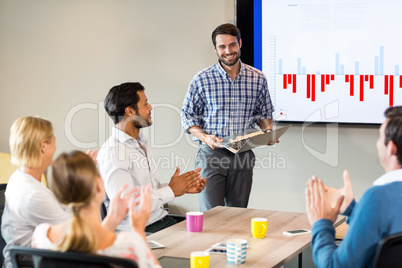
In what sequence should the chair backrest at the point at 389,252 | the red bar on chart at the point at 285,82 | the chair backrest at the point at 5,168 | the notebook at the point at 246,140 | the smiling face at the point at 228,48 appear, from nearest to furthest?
the chair backrest at the point at 389,252
the notebook at the point at 246,140
the smiling face at the point at 228,48
the red bar on chart at the point at 285,82
the chair backrest at the point at 5,168

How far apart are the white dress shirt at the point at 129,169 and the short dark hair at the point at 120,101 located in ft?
0.32

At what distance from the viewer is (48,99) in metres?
5.31

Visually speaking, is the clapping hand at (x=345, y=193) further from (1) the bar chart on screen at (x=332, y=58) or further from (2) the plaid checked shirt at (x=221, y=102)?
(1) the bar chart on screen at (x=332, y=58)

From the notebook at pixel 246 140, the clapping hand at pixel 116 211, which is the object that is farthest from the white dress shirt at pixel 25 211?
the notebook at pixel 246 140

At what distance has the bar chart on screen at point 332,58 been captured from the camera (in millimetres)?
4246

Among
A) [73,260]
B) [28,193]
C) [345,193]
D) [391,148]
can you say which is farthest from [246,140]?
[73,260]

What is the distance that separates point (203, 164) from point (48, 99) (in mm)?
1977

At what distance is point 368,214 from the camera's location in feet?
6.00

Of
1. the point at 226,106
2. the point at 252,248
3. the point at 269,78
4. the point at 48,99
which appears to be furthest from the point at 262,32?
the point at 252,248

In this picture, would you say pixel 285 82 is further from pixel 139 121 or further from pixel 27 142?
pixel 27 142

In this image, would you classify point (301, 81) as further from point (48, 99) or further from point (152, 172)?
point (48, 99)

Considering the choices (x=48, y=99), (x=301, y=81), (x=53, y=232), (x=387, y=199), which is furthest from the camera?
(x=48, y=99)

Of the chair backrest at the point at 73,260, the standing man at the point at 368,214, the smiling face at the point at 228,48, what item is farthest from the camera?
the smiling face at the point at 228,48

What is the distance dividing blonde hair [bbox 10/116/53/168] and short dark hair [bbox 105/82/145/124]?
76cm
